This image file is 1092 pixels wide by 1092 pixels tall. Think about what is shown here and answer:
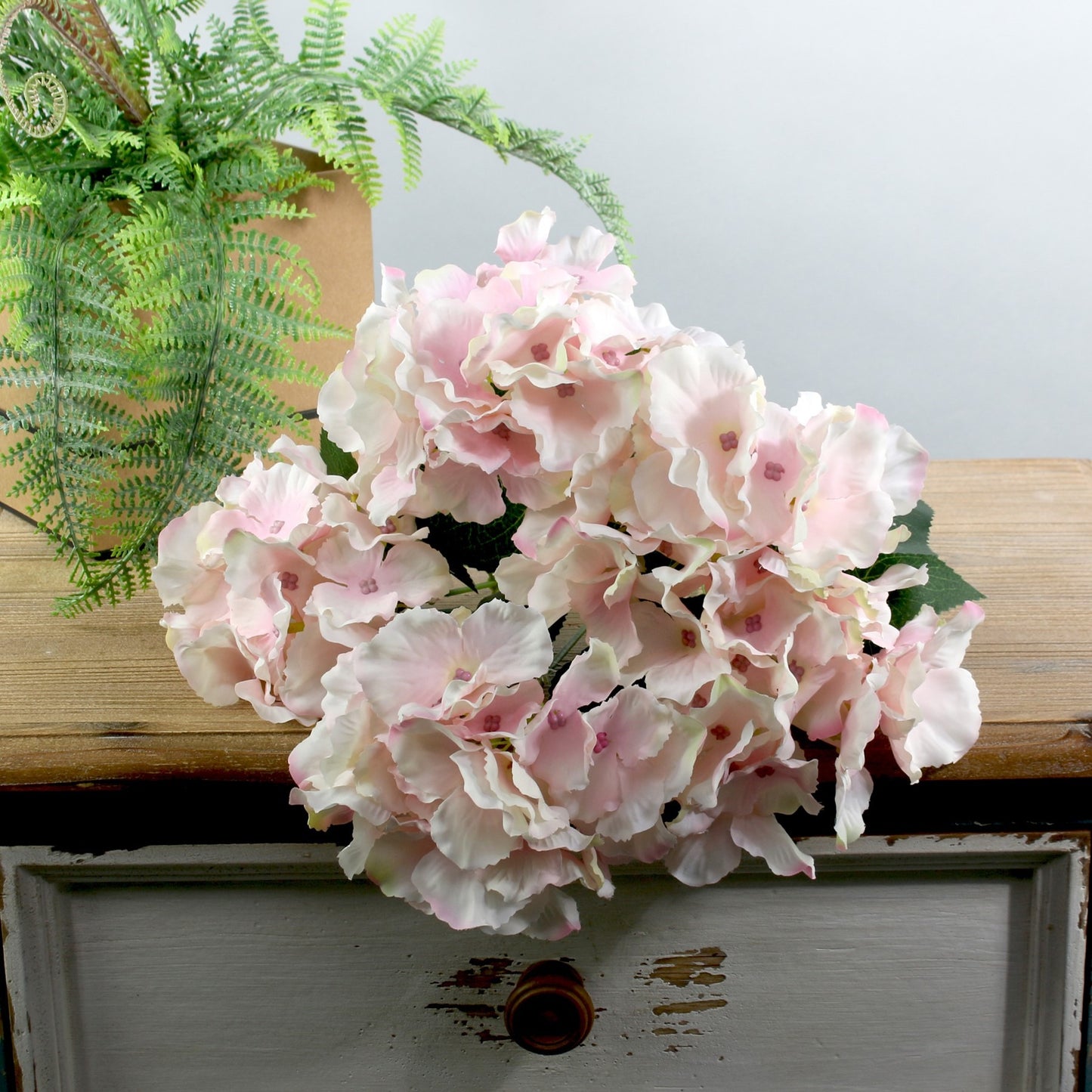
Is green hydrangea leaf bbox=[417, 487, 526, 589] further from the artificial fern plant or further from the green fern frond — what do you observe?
the green fern frond

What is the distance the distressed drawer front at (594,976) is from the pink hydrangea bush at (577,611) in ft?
0.29

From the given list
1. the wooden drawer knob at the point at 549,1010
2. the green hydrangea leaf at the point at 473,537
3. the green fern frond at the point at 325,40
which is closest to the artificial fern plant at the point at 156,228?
the green fern frond at the point at 325,40

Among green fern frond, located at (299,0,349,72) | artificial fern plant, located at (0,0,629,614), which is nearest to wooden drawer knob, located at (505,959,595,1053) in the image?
artificial fern plant, located at (0,0,629,614)

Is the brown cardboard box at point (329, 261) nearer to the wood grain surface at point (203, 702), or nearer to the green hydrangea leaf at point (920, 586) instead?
the wood grain surface at point (203, 702)

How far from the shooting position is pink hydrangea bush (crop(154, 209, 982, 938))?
34 centimetres

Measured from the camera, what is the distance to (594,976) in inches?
18.0

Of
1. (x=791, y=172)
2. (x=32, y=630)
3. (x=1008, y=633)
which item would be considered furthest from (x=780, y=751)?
(x=791, y=172)

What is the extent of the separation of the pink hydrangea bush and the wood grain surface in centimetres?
6

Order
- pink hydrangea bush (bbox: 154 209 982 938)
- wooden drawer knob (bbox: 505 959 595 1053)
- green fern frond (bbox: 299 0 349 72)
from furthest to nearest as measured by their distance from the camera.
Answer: green fern frond (bbox: 299 0 349 72) → wooden drawer knob (bbox: 505 959 595 1053) → pink hydrangea bush (bbox: 154 209 982 938)

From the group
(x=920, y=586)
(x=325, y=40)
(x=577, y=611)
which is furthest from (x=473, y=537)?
(x=325, y=40)

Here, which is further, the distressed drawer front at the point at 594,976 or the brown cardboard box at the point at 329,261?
the brown cardboard box at the point at 329,261

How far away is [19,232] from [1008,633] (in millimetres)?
514

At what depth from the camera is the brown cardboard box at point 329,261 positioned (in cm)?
57

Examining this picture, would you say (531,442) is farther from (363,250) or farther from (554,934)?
(363,250)
